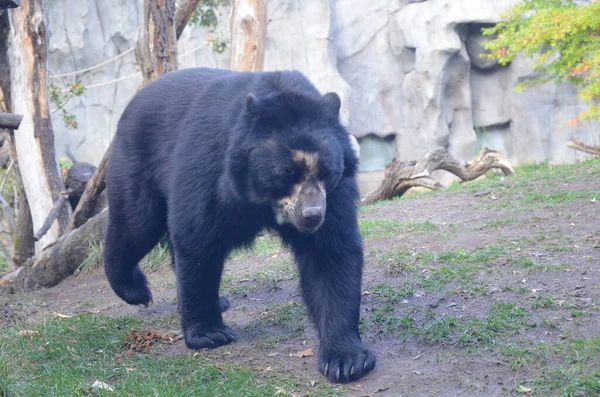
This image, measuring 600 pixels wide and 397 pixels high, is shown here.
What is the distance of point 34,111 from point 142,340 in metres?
4.12

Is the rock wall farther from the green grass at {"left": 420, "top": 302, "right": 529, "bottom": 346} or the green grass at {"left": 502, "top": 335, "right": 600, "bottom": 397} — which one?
the green grass at {"left": 502, "top": 335, "right": 600, "bottom": 397}

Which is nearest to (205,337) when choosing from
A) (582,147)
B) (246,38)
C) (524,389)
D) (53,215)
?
(524,389)

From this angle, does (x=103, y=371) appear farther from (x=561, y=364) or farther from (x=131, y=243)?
(x=561, y=364)

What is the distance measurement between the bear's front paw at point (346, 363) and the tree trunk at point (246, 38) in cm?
508

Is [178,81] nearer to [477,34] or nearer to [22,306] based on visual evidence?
[22,306]

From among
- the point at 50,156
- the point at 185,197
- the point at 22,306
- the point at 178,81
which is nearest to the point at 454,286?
the point at 185,197

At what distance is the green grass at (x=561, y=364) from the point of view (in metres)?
2.51

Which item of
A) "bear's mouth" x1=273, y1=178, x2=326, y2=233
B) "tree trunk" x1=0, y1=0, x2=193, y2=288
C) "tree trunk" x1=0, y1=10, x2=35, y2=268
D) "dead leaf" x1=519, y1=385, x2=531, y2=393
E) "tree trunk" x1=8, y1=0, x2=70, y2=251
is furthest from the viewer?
"tree trunk" x1=0, y1=10, x2=35, y2=268

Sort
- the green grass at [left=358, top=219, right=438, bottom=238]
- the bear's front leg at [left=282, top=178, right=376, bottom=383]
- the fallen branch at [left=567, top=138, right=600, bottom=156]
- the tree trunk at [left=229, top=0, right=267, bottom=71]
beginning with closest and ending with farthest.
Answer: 1. the bear's front leg at [left=282, top=178, right=376, bottom=383]
2. the green grass at [left=358, top=219, right=438, bottom=238]
3. the tree trunk at [left=229, top=0, right=267, bottom=71]
4. the fallen branch at [left=567, top=138, right=600, bottom=156]

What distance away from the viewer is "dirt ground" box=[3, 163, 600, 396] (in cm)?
305

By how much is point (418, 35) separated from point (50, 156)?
969 centimetres

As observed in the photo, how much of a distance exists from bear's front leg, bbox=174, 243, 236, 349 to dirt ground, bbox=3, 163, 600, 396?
0.09m

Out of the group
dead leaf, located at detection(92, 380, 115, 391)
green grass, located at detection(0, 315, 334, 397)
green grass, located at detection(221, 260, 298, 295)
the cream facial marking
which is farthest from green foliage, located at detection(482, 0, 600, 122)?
dead leaf, located at detection(92, 380, 115, 391)

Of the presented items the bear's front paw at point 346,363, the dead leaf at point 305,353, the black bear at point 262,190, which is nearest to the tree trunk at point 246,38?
the black bear at point 262,190
